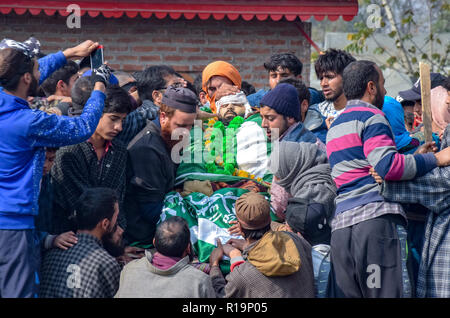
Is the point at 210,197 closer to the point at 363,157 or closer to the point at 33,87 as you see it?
the point at 363,157

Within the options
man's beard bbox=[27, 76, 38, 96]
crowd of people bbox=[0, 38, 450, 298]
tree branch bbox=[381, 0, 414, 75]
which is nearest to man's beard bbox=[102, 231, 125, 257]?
crowd of people bbox=[0, 38, 450, 298]

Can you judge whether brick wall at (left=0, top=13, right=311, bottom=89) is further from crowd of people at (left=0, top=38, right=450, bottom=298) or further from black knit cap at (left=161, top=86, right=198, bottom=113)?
black knit cap at (left=161, top=86, right=198, bottom=113)

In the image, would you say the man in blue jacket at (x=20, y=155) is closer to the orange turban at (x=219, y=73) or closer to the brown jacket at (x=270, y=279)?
the brown jacket at (x=270, y=279)

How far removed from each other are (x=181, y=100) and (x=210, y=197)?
0.75 metres

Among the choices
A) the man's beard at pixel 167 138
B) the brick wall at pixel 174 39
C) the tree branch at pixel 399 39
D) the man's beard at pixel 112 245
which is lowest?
the man's beard at pixel 112 245

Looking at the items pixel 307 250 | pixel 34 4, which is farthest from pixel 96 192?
pixel 34 4

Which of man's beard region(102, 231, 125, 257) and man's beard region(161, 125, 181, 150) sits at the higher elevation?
man's beard region(161, 125, 181, 150)

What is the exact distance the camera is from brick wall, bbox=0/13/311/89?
8.27 metres

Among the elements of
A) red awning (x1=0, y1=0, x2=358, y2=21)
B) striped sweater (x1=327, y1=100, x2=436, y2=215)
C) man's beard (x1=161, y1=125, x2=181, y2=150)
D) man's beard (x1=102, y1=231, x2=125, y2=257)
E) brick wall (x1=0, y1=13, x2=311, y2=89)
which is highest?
red awning (x1=0, y1=0, x2=358, y2=21)

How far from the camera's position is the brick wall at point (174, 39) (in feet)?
27.1

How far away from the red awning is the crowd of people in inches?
127

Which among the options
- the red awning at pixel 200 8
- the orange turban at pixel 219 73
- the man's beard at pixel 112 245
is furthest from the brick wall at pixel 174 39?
the man's beard at pixel 112 245

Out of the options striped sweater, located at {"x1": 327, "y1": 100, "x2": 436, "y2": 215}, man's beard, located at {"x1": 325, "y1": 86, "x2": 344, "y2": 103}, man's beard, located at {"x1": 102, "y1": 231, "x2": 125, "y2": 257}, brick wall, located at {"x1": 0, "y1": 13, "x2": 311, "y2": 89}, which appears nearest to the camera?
striped sweater, located at {"x1": 327, "y1": 100, "x2": 436, "y2": 215}

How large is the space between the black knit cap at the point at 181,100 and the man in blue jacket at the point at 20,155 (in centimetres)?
98
